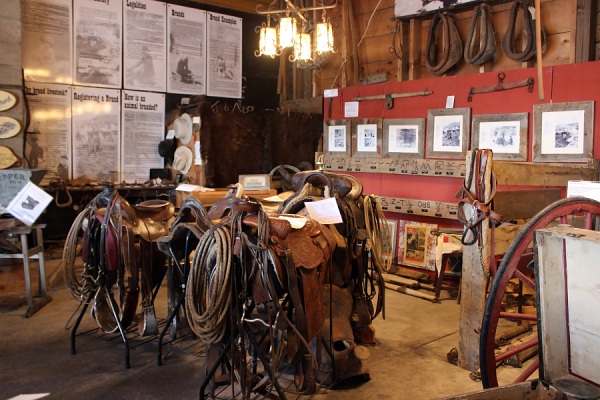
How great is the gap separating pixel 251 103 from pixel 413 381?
591 centimetres

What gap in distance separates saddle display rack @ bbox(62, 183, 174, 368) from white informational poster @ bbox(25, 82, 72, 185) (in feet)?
10.5

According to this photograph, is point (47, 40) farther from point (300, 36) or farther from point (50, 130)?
point (300, 36)

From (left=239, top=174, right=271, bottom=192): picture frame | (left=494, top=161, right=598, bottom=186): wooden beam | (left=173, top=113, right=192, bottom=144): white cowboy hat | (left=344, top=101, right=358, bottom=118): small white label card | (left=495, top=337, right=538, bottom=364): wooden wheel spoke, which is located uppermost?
(left=344, top=101, right=358, bottom=118): small white label card

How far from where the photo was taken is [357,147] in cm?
614

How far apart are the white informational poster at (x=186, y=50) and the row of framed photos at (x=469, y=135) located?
234cm

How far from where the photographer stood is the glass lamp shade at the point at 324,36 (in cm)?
491

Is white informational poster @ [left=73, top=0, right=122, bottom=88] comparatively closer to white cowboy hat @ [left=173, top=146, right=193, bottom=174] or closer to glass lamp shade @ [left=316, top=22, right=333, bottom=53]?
white cowboy hat @ [left=173, top=146, right=193, bottom=174]

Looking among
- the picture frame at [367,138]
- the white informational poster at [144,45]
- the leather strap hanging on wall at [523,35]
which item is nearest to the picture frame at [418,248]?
the picture frame at [367,138]

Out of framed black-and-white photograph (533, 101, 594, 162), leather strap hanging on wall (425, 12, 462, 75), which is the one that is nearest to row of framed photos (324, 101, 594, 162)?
framed black-and-white photograph (533, 101, 594, 162)

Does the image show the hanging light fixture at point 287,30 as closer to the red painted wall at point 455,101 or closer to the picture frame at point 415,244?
the red painted wall at point 455,101

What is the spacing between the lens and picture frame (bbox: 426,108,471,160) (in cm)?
509

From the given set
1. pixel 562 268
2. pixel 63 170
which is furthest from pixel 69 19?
pixel 562 268

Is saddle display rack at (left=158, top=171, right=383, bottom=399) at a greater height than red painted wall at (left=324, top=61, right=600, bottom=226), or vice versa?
red painted wall at (left=324, top=61, right=600, bottom=226)

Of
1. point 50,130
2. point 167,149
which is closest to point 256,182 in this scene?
point 167,149
